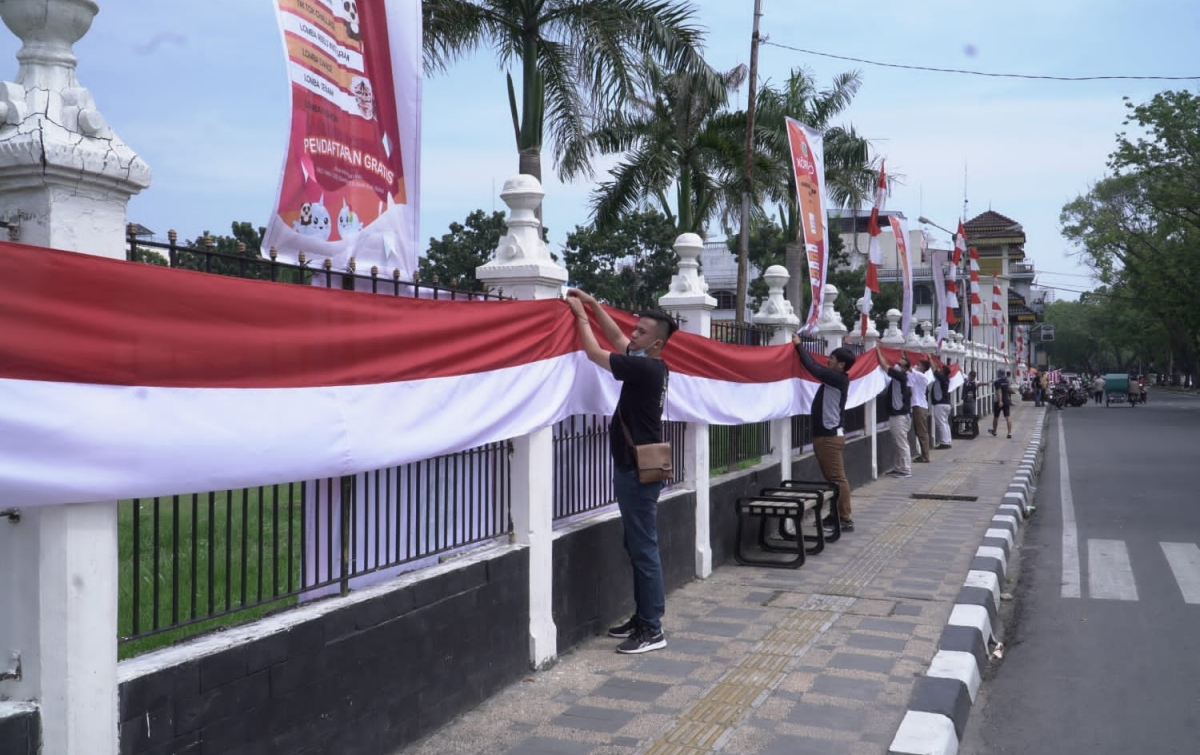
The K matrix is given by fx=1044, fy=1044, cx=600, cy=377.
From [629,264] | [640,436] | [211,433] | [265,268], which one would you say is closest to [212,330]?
[211,433]

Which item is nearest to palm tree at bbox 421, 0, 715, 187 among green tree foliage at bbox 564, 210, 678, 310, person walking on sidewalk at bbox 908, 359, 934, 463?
person walking on sidewalk at bbox 908, 359, 934, 463

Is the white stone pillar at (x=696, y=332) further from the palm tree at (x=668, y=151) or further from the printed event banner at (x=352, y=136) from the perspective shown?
the palm tree at (x=668, y=151)

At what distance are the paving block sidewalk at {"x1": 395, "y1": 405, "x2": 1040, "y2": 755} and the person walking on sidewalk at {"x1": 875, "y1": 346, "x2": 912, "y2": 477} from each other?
7.23 metres

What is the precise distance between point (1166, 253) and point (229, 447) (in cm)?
4746

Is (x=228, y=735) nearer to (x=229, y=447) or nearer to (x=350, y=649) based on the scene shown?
(x=350, y=649)

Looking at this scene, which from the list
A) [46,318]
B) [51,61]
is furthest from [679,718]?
[51,61]

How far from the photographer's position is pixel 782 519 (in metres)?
9.88

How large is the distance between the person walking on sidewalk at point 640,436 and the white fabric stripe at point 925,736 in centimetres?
169

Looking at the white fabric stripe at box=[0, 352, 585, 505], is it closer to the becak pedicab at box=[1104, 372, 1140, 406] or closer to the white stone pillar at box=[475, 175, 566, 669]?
the white stone pillar at box=[475, 175, 566, 669]

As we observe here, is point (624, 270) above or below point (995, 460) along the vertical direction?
above

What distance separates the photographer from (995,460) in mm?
20000

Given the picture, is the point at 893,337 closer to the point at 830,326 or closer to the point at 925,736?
the point at 830,326

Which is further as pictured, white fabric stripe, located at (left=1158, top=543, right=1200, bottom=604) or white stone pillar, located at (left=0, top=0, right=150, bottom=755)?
white fabric stripe, located at (left=1158, top=543, right=1200, bottom=604)

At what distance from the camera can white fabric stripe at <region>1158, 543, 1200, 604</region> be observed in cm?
867
